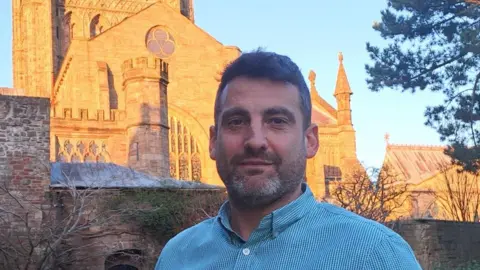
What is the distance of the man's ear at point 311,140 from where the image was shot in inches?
76.6

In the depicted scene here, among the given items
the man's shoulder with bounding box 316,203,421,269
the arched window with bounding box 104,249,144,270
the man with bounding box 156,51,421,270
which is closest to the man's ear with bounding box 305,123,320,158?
the man with bounding box 156,51,421,270

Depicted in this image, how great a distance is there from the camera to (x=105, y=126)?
2575 centimetres

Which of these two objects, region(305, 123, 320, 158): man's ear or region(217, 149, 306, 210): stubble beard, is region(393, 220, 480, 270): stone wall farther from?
region(217, 149, 306, 210): stubble beard

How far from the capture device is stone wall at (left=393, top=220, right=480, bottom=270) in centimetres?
1496

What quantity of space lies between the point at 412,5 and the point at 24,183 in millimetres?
9004

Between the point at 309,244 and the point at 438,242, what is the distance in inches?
559

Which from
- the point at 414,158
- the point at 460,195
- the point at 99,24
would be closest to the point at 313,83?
the point at 414,158

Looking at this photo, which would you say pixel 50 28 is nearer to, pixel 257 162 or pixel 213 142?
pixel 213 142

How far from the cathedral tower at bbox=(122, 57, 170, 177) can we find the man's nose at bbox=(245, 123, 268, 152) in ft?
61.6

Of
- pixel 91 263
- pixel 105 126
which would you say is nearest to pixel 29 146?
pixel 91 263

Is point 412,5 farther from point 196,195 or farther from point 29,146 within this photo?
point 29,146

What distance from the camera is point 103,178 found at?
16.3m

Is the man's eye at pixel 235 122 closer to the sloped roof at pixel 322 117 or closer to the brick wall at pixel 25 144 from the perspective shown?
the brick wall at pixel 25 144

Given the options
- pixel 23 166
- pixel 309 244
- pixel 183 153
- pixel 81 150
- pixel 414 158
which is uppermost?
pixel 81 150
